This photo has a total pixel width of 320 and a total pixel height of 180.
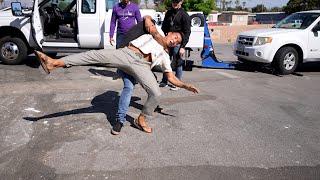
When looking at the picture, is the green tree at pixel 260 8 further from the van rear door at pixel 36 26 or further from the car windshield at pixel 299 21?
the van rear door at pixel 36 26

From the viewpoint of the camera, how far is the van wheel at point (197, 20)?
982 centimetres

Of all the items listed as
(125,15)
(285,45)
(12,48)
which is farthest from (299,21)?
(12,48)

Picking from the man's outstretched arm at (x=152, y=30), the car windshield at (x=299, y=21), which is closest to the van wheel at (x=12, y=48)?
the man's outstretched arm at (x=152, y=30)

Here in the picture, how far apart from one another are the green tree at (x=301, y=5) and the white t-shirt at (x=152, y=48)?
62330 millimetres

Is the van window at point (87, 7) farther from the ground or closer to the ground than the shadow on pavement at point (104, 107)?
farther from the ground

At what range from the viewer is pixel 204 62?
415 inches

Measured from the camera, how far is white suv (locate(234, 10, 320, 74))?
32.8 feet

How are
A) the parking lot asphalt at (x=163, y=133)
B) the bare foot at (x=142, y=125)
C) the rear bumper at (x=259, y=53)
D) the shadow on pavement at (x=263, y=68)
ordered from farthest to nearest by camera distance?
the shadow on pavement at (x=263, y=68)
the rear bumper at (x=259, y=53)
the bare foot at (x=142, y=125)
the parking lot asphalt at (x=163, y=133)

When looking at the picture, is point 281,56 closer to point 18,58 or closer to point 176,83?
point 176,83

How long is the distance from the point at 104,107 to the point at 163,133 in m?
1.50

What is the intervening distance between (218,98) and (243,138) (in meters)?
2.19

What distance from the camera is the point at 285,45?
10164mm

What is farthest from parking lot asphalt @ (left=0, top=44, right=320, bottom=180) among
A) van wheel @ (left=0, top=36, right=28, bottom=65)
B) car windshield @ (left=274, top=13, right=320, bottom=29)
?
car windshield @ (left=274, top=13, right=320, bottom=29)

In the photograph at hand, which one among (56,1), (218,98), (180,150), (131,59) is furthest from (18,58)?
(180,150)
